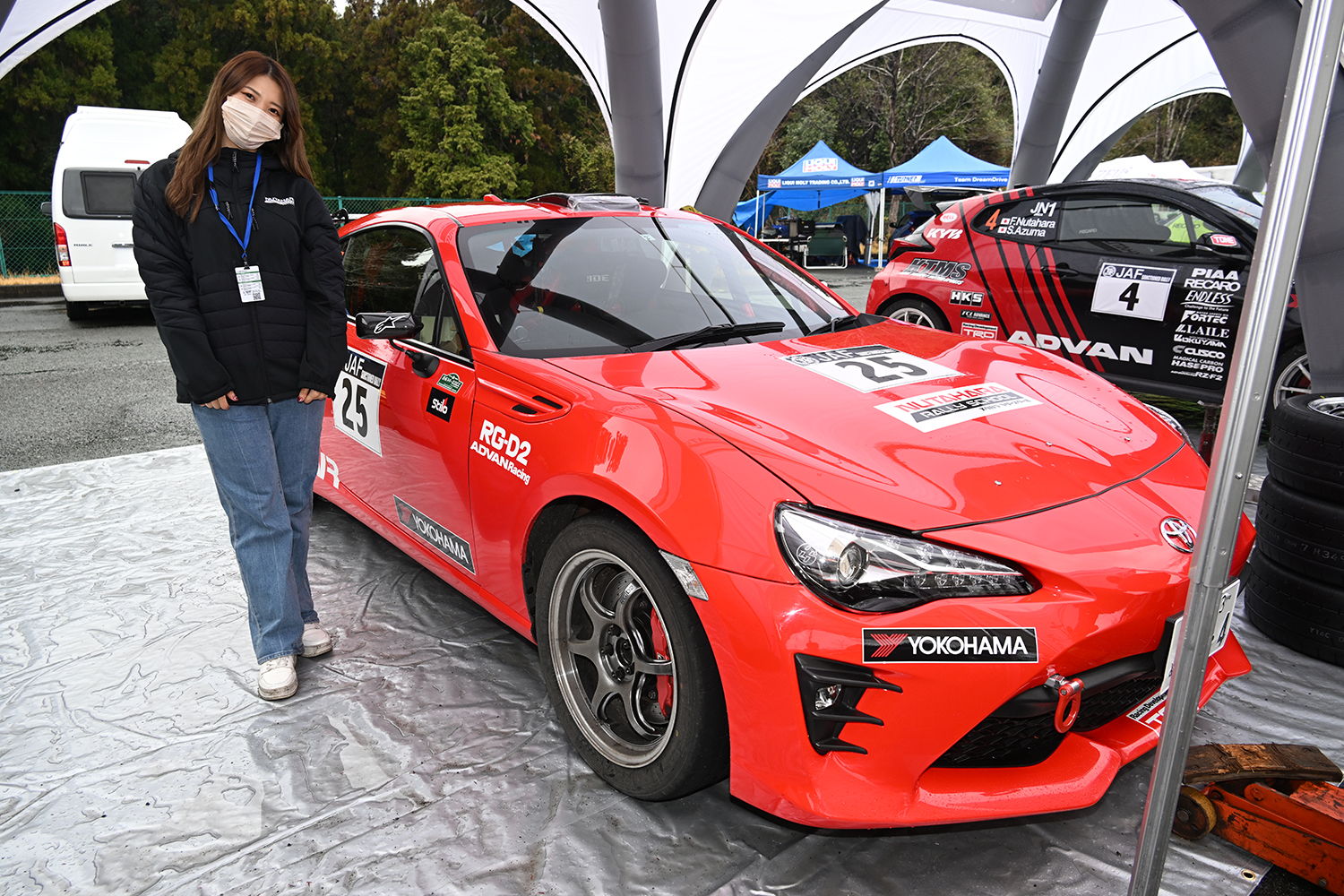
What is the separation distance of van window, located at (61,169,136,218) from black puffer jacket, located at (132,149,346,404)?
33.4ft

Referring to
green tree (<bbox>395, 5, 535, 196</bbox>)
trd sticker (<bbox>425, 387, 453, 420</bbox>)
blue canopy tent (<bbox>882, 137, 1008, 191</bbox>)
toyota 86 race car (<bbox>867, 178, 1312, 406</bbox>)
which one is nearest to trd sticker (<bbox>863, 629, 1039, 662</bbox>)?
trd sticker (<bbox>425, 387, 453, 420</bbox>)

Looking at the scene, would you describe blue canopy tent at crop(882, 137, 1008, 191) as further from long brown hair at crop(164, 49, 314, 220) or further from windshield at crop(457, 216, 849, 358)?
long brown hair at crop(164, 49, 314, 220)

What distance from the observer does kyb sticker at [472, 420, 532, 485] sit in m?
2.38

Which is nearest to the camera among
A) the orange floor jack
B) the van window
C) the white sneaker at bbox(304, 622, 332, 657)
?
the orange floor jack

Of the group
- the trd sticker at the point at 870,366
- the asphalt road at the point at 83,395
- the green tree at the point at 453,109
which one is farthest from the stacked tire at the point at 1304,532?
the green tree at the point at 453,109

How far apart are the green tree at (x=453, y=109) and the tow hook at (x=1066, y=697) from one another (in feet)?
109

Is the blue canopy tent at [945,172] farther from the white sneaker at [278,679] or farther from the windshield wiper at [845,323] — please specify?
the white sneaker at [278,679]

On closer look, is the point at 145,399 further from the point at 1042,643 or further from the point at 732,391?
the point at 1042,643

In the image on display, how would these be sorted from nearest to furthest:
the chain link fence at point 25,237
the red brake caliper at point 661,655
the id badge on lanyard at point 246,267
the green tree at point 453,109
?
the red brake caliper at point 661,655, the id badge on lanyard at point 246,267, the chain link fence at point 25,237, the green tree at point 453,109

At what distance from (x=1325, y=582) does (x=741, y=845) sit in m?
2.21

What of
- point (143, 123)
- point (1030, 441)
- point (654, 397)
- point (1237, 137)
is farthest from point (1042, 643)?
point (1237, 137)

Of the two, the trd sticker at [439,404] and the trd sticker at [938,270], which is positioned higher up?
the trd sticker at [938,270]

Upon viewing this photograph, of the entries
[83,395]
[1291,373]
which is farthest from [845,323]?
[83,395]

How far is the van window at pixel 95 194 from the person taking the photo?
10945 mm
